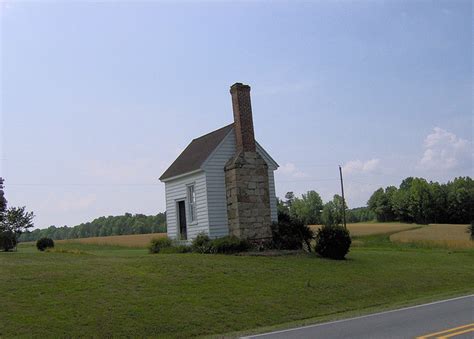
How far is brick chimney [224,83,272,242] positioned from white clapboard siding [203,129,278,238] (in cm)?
28

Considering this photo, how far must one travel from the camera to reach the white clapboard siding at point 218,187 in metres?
24.2

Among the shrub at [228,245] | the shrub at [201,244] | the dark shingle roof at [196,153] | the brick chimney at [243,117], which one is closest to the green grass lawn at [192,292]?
the shrub at [228,245]

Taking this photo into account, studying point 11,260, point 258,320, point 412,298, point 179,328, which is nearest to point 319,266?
point 412,298

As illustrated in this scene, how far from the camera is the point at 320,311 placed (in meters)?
13.4

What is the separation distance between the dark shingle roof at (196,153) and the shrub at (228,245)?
4.10 m

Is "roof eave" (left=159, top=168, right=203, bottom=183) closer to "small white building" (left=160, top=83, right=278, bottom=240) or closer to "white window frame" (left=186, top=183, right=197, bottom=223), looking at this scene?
"small white building" (left=160, top=83, right=278, bottom=240)

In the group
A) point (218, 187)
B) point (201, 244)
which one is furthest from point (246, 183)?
point (201, 244)

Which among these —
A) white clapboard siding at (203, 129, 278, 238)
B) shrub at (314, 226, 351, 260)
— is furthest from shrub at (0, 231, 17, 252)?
shrub at (314, 226, 351, 260)

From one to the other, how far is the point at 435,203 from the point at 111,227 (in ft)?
230

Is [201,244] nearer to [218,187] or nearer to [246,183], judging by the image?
[218,187]

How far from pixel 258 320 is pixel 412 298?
5567mm

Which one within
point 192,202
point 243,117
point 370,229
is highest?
point 243,117

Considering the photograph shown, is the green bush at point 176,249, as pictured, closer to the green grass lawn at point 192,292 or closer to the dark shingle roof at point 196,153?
the dark shingle roof at point 196,153

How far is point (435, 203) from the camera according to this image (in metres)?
107
